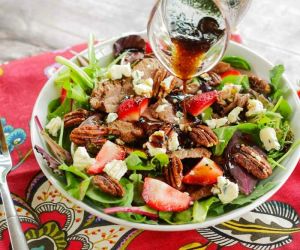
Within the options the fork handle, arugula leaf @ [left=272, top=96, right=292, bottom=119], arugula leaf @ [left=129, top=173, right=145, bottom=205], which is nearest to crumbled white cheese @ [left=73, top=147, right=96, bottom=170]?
arugula leaf @ [left=129, top=173, right=145, bottom=205]

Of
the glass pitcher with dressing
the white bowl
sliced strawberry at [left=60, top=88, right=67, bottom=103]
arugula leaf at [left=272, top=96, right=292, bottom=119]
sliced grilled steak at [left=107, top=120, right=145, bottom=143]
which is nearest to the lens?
the white bowl

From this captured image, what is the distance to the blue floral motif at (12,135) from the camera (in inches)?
74.1

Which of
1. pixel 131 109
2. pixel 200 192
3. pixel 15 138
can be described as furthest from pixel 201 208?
pixel 15 138

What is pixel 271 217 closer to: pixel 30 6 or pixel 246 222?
pixel 246 222

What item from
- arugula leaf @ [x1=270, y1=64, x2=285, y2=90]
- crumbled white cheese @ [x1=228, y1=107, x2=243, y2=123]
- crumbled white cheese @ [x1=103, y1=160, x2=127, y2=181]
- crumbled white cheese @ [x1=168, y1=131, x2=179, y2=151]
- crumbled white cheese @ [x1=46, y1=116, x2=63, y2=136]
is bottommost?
crumbled white cheese @ [x1=46, y1=116, x2=63, y2=136]

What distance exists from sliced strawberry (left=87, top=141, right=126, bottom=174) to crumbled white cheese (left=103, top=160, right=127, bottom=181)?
3cm

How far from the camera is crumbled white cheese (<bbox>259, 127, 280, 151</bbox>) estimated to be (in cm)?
161

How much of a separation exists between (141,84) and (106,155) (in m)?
0.31

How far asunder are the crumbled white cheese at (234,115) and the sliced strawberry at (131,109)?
30 cm

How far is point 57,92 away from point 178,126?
0.50m

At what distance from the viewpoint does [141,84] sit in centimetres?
173

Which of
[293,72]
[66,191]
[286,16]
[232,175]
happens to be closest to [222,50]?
[232,175]

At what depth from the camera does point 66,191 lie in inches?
59.3

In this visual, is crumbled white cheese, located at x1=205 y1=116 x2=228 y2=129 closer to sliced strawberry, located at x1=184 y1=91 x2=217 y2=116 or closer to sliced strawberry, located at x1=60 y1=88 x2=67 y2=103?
sliced strawberry, located at x1=184 y1=91 x2=217 y2=116
